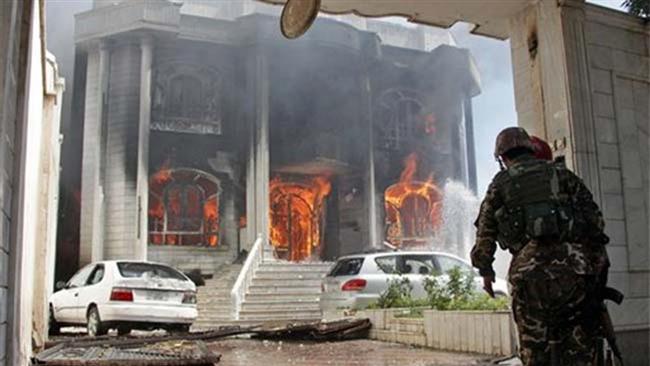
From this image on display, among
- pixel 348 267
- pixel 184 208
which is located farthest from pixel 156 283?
pixel 184 208

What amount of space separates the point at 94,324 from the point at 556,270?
369 inches

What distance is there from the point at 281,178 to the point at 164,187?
15.5 feet

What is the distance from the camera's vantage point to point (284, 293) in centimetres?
1672

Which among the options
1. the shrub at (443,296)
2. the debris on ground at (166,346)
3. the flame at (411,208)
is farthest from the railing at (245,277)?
the flame at (411,208)

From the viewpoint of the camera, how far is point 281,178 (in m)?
23.6

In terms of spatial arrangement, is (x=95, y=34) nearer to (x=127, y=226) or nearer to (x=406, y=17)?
(x=127, y=226)

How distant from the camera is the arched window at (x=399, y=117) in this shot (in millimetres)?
24609

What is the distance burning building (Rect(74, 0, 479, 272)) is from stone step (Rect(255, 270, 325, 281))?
2.54 meters

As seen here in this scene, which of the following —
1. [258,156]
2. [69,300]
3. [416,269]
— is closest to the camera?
[69,300]

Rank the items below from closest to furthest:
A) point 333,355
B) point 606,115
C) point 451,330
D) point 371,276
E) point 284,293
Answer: point 606,115, point 333,355, point 451,330, point 371,276, point 284,293

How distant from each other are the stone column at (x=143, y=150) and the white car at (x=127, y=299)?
7.76 m

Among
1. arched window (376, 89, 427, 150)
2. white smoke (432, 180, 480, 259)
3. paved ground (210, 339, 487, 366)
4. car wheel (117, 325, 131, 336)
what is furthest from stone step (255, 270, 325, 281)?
white smoke (432, 180, 480, 259)

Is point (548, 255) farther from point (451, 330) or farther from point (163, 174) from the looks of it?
point (163, 174)

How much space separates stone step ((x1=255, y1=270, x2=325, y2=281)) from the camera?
58.5 feet
